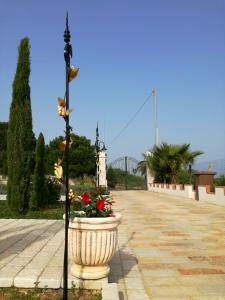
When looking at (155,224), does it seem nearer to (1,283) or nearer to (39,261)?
(39,261)

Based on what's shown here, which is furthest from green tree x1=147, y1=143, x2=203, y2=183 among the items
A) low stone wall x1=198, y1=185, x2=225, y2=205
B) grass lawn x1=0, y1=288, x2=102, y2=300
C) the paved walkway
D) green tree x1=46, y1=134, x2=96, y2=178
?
grass lawn x1=0, y1=288, x2=102, y2=300

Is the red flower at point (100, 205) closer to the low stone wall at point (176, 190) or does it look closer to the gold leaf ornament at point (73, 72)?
the gold leaf ornament at point (73, 72)

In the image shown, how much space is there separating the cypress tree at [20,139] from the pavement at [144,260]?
2867 millimetres

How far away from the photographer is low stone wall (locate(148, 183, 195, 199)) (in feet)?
69.9

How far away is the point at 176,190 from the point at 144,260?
736 inches

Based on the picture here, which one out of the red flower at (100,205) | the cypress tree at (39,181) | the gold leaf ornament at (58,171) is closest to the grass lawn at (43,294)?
the red flower at (100,205)

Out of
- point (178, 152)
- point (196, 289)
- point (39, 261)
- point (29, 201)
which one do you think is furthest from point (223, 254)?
point (178, 152)

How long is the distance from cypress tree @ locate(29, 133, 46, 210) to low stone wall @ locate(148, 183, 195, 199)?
9.78 m

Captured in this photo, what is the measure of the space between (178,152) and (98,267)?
22715 mm

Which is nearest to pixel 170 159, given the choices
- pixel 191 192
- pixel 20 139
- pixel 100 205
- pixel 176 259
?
pixel 191 192

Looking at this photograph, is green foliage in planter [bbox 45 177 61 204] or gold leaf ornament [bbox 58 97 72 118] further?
green foliage in planter [bbox 45 177 61 204]

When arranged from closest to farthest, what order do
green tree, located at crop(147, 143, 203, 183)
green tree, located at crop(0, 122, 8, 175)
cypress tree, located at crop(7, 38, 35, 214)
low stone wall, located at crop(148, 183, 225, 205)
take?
1. cypress tree, located at crop(7, 38, 35, 214)
2. low stone wall, located at crop(148, 183, 225, 205)
3. green tree, located at crop(147, 143, 203, 183)
4. green tree, located at crop(0, 122, 8, 175)

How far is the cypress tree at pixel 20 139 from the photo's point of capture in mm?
12039

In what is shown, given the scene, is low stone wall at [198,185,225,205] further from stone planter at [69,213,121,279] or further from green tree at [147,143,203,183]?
stone planter at [69,213,121,279]
